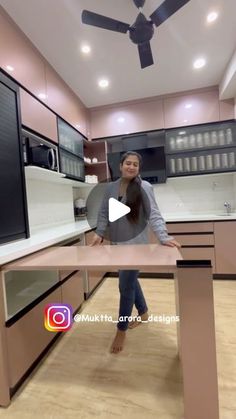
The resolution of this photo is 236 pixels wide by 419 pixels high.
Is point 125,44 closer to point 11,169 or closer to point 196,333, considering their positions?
point 11,169

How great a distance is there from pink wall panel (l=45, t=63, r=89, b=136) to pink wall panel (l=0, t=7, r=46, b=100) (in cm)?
14

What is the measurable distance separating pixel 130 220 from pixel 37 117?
126 cm

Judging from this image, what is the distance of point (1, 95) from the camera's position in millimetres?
1463

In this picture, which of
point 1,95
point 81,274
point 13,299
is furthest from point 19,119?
point 81,274

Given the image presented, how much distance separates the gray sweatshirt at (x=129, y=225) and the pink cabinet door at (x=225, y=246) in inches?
58.7

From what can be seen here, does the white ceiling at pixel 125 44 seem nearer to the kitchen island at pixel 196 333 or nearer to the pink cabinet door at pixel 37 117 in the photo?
the pink cabinet door at pixel 37 117

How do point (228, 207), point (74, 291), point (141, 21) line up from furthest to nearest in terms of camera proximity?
point (228, 207) < point (74, 291) < point (141, 21)

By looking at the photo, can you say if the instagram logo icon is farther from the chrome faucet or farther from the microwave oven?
the chrome faucet

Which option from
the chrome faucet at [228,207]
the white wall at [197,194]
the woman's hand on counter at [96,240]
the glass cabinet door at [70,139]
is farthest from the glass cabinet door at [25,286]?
the chrome faucet at [228,207]

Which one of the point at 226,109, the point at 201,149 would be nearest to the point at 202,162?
the point at 201,149

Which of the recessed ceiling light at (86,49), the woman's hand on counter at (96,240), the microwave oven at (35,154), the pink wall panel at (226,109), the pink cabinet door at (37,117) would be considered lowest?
the woman's hand on counter at (96,240)

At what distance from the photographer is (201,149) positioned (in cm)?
295

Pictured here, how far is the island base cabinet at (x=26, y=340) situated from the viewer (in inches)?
45.6

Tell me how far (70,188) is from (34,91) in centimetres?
136
